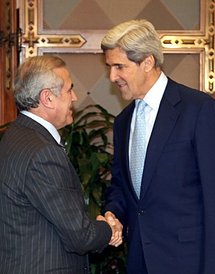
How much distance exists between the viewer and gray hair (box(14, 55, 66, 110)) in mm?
2119

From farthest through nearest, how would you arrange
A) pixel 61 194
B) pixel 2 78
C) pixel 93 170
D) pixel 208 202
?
pixel 2 78
pixel 93 170
pixel 208 202
pixel 61 194

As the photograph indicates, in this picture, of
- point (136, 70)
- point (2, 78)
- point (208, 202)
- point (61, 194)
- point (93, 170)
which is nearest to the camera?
point (61, 194)

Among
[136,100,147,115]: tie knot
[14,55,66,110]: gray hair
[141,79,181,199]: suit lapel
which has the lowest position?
[141,79,181,199]: suit lapel

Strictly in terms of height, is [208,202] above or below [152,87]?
below

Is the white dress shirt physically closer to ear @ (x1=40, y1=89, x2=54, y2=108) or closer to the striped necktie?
the striped necktie

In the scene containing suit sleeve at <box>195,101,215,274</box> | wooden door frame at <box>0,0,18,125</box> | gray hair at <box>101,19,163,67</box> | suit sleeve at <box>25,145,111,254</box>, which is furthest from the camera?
wooden door frame at <box>0,0,18,125</box>

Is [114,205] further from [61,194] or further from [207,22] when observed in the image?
[207,22]

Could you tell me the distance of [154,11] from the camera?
3.78 m

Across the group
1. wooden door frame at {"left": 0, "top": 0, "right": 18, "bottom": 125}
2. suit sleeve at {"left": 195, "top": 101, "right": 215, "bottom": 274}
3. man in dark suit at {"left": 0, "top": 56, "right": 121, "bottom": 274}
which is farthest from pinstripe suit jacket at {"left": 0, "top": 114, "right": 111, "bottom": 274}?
wooden door frame at {"left": 0, "top": 0, "right": 18, "bottom": 125}

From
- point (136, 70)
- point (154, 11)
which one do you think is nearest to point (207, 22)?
point (154, 11)

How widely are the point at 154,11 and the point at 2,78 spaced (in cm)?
99

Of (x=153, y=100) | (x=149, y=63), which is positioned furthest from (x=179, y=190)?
(x=149, y=63)

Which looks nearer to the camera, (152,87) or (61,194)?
(61,194)

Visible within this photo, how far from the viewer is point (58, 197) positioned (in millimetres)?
1999
